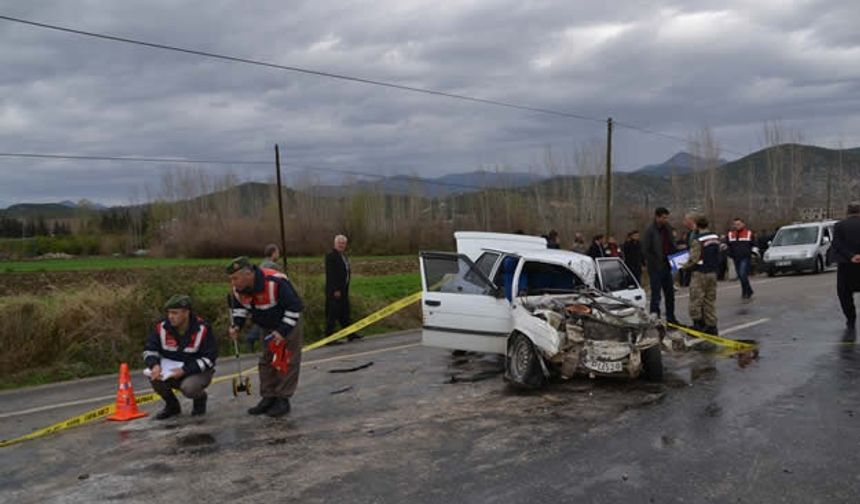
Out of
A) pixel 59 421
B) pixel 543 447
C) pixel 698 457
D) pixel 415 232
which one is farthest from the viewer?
pixel 415 232

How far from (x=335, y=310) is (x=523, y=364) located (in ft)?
21.3

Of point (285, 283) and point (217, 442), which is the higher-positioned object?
Answer: point (285, 283)

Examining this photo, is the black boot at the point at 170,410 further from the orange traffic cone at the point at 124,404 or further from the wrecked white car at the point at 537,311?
the wrecked white car at the point at 537,311

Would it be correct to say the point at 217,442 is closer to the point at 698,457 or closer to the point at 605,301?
the point at 698,457

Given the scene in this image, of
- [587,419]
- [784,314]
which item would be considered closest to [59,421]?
[587,419]

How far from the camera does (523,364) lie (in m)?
8.52

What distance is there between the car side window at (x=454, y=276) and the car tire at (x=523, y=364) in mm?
879

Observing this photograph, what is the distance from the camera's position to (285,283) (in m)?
7.80

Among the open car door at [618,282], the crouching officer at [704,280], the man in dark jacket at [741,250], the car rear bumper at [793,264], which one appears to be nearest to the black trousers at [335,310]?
the open car door at [618,282]

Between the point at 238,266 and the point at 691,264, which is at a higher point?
the point at 238,266

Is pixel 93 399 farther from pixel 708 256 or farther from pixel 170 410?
pixel 708 256

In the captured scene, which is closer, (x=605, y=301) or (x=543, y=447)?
(x=543, y=447)

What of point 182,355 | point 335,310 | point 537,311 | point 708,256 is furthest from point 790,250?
point 182,355

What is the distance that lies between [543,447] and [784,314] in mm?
9983
